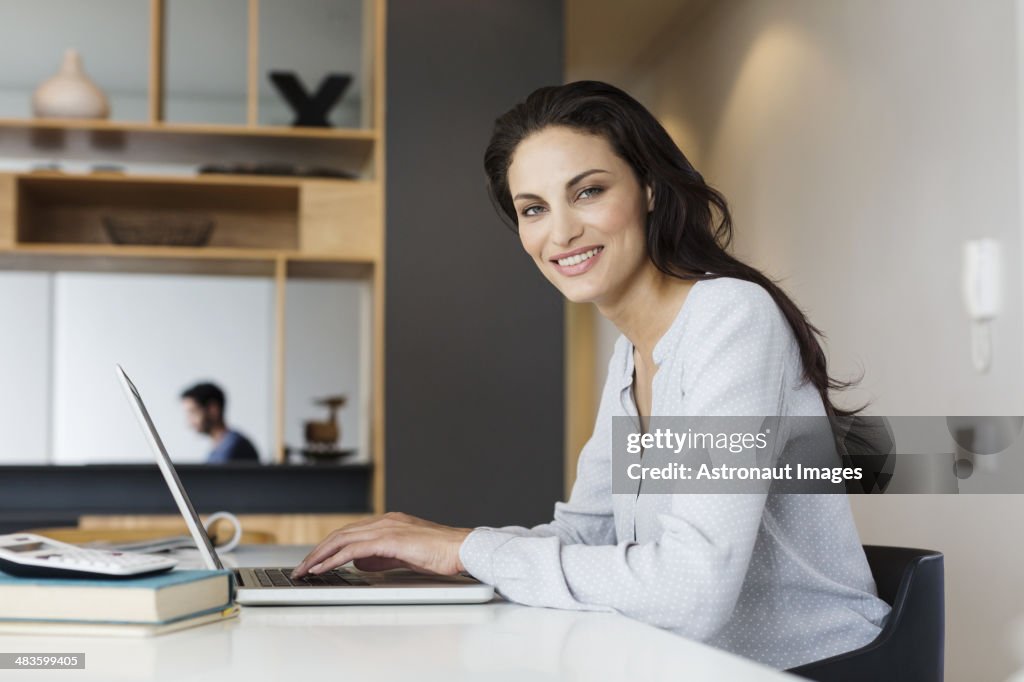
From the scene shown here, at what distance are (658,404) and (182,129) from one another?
8.70 feet

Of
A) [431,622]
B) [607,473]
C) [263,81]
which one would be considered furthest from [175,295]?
[431,622]

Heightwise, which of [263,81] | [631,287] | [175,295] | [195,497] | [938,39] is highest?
[263,81]

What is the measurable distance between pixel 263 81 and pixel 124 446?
2.14 m

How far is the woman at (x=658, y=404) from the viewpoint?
3.79ft

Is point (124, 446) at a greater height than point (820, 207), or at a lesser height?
lesser

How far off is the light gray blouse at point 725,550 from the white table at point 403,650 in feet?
0.21

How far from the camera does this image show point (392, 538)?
50.6 inches

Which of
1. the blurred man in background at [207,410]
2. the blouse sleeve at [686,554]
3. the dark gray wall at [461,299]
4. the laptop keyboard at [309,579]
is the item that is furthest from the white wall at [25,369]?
the blouse sleeve at [686,554]

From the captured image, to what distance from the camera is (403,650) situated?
89cm

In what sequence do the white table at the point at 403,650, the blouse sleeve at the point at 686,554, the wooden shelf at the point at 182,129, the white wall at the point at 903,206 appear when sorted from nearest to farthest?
the white table at the point at 403,650 → the blouse sleeve at the point at 686,554 → the white wall at the point at 903,206 → the wooden shelf at the point at 182,129

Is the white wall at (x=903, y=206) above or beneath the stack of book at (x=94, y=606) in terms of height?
above

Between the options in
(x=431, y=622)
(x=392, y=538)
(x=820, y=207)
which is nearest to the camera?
(x=431, y=622)

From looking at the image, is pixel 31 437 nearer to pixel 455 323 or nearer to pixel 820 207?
pixel 455 323

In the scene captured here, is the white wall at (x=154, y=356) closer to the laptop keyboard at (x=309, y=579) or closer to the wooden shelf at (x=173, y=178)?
the wooden shelf at (x=173, y=178)
